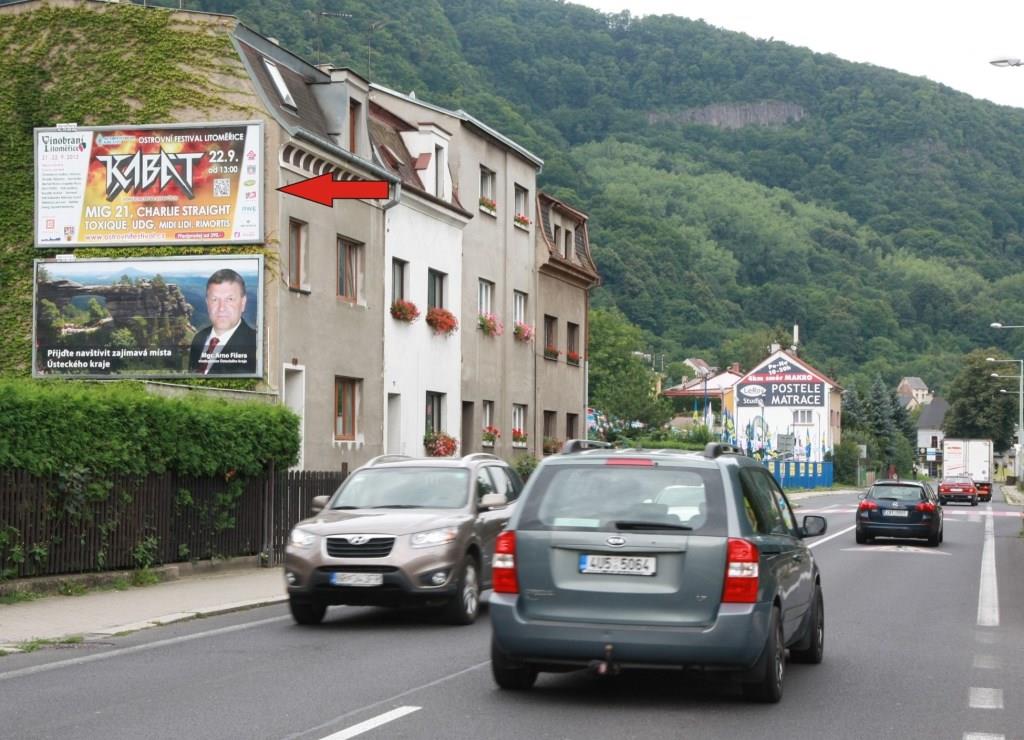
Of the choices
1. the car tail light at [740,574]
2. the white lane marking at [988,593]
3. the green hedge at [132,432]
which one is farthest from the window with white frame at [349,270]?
the car tail light at [740,574]

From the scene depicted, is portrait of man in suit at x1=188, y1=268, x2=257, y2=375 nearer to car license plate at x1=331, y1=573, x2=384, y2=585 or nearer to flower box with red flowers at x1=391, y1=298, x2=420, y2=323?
flower box with red flowers at x1=391, y1=298, x2=420, y2=323

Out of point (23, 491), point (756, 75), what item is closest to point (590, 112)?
point (756, 75)

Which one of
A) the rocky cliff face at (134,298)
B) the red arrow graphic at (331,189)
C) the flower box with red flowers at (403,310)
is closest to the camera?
the rocky cliff face at (134,298)

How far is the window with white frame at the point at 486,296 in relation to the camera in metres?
40.1

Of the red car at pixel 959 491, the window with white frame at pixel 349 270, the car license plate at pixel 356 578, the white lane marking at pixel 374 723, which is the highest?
the window with white frame at pixel 349 270

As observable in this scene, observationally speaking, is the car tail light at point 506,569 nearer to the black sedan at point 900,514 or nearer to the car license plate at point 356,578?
the car license plate at point 356,578

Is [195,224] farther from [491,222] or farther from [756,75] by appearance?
[756,75]

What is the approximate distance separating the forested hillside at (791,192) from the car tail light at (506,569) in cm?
12571

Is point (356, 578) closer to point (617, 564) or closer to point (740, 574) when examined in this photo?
point (617, 564)

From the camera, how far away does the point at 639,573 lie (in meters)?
8.88

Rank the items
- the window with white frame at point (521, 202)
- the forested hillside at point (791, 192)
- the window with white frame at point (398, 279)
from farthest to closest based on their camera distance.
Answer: the forested hillside at point (791, 192) < the window with white frame at point (521, 202) < the window with white frame at point (398, 279)

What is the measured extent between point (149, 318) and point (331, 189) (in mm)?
4586

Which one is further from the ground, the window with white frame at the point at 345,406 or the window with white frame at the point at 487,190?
the window with white frame at the point at 487,190

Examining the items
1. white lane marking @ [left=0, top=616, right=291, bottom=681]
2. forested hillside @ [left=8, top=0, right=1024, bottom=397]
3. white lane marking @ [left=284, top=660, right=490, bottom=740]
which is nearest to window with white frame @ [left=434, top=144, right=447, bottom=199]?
white lane marking @ [left=0, top=616, right=291, bottom=681]
